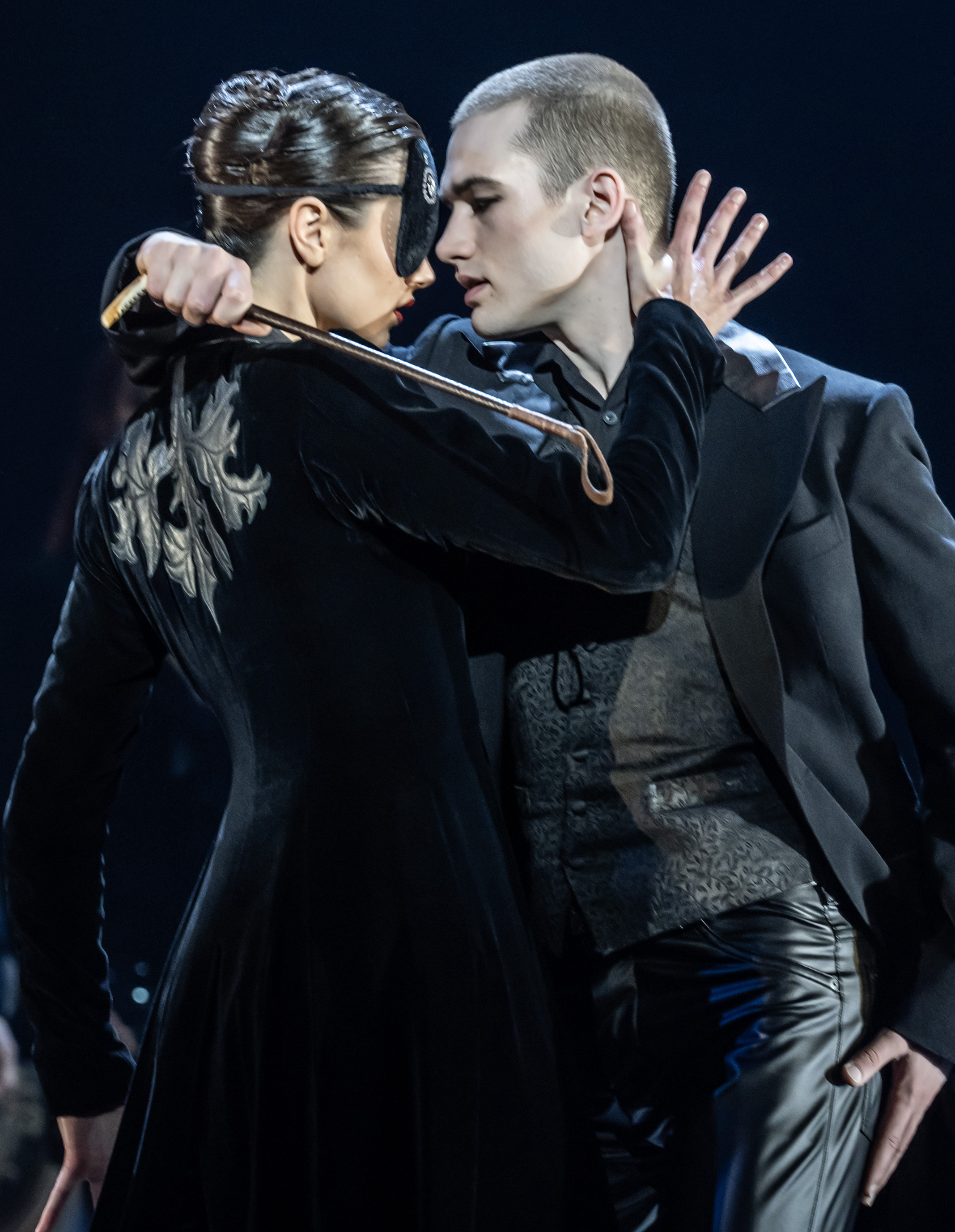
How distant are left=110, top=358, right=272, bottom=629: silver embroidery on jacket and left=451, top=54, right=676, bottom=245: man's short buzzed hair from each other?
800mm

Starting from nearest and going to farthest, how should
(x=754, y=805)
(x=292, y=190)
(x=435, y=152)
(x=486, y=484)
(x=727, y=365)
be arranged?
(x=486, y=484) → (x=292, y=190) → (x=754, y=805) → (x=727, y=365) → (x=435, y=152)

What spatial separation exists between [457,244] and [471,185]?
100mm

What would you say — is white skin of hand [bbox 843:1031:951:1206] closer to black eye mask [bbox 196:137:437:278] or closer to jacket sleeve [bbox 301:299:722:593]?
jacket sleeve [bbox 301:299:722:593]

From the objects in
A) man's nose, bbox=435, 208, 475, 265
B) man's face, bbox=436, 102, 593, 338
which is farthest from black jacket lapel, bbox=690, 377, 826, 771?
man's nose, bbox=435, 208, 475, 265

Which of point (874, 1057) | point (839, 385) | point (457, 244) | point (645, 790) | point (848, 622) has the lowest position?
point (874, 1057)

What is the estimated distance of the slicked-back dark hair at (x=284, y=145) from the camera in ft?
4.63

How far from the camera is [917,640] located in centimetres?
157

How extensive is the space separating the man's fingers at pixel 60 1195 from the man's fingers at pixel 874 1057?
1023 millimetres

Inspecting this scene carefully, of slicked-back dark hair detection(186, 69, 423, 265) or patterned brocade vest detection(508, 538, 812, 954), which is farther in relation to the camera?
patterned brocade vest detection(508, 538, 812, 954)

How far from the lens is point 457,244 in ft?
6.01

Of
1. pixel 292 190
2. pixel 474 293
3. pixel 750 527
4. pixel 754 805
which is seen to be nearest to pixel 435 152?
pixel 474 293

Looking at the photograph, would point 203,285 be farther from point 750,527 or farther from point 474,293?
point 750,527

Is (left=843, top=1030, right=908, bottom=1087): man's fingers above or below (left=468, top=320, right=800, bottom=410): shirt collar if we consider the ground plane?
below

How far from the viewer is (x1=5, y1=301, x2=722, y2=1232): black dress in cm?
123
